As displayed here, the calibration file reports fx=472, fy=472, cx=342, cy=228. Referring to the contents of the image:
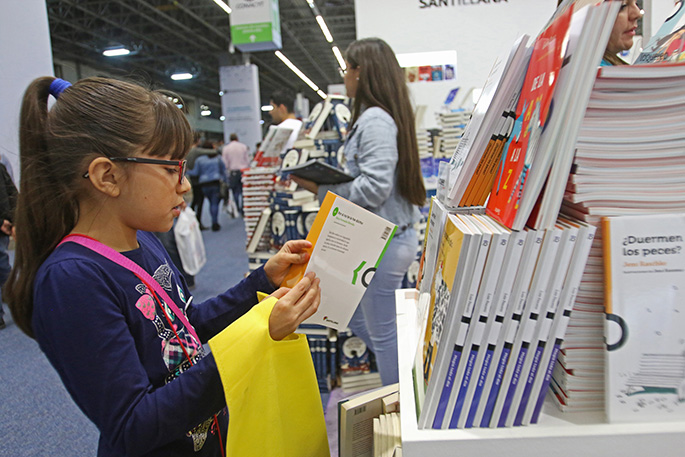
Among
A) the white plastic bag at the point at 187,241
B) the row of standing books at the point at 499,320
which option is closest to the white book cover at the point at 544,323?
the row of standing books at the point at 499,320

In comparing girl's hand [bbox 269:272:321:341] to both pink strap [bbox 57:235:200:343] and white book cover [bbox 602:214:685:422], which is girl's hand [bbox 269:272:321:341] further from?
white book cover [bbox 602:214:685:422]

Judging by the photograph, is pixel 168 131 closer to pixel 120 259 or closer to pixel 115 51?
pixel 120 259

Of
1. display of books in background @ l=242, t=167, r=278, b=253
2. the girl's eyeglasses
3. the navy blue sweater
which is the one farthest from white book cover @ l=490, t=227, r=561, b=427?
display of books in background @ l=242, t=167, r=278, b=253

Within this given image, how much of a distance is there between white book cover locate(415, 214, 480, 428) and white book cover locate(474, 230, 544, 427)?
2.5 inches

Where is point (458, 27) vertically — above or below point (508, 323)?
above

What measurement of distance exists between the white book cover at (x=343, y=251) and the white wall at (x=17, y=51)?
12.3ft

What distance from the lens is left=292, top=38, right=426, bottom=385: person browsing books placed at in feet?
6.25

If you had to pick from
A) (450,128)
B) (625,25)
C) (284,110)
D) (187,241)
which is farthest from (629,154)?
(187,241)

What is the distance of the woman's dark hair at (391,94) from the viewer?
197 centimetres

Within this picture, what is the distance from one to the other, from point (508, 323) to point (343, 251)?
1.57 ft

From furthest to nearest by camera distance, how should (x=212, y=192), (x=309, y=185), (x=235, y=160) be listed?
(x=235, y=160) → (x=212, y=192) → (x=309, y=185)

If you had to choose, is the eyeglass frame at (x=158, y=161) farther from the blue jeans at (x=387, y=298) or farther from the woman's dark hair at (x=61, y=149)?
the blue jeans at (x=387, y=298)

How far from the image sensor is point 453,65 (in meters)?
5.10

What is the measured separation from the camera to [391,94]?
199cm
